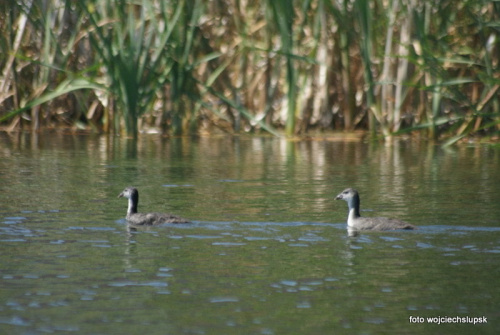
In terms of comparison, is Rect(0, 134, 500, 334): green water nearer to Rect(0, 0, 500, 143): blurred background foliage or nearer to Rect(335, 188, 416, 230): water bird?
Rect(335, 188, 416, 230): water bird

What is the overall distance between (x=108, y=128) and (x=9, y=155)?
139 inches

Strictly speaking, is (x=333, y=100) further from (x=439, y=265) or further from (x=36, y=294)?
(x=36, y=294)

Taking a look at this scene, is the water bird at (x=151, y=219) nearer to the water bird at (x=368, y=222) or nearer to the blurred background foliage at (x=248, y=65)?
the water bird at (x=368, y=222)

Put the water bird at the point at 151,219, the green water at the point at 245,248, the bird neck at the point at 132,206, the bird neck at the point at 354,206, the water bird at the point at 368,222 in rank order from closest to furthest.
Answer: the green water at the point at 245,248, the water bird at the point at 368,222, the water bird at the point at 151,219, the bird neck at the point at 354,206, the bird neck at the point at 132,206

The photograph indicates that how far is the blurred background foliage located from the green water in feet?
5.91

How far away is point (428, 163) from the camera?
1617cm

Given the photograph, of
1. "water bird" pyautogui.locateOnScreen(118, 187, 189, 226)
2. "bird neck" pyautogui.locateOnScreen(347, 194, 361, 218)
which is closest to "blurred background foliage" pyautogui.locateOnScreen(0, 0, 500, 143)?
"bird neck" pyautogui.locateOnScreen(347, 194, 361, 218)

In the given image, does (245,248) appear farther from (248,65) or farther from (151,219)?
(248,65)

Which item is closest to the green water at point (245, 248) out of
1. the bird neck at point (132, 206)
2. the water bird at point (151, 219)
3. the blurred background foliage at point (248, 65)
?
the water bird at point (151, 219)

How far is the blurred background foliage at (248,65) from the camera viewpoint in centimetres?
1756

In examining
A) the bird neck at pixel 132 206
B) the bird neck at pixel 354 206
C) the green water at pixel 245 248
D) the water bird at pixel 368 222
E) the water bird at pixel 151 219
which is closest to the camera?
the green water at pixel 245 248

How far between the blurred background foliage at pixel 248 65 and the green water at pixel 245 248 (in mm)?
1802

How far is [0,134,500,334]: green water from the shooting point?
7.03 metres

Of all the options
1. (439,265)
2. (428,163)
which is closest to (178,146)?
(428,163)
